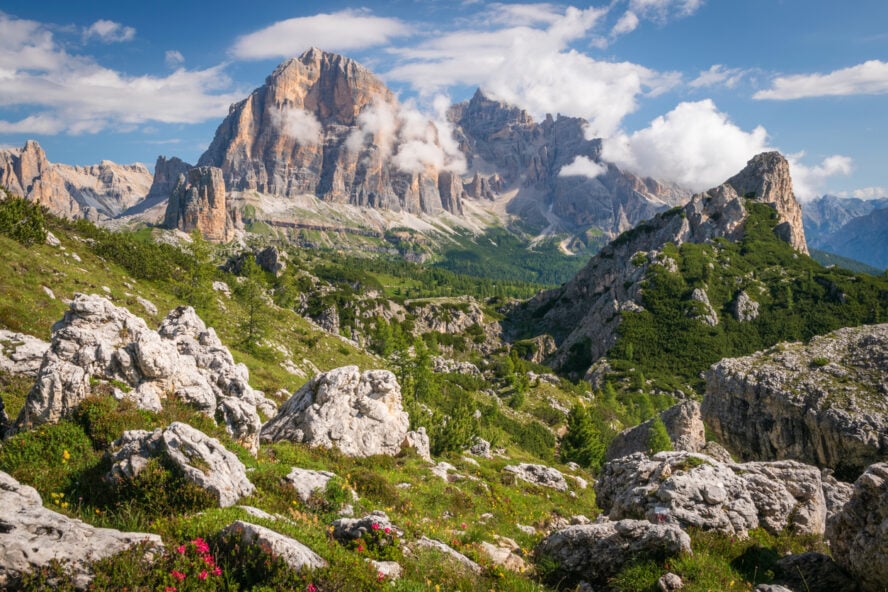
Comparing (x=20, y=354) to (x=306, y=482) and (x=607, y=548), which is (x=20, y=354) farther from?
(x=607, y=548)

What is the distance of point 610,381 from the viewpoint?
131875mm

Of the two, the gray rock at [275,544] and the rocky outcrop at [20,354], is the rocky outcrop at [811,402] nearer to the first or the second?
the gray rock at [275,544]

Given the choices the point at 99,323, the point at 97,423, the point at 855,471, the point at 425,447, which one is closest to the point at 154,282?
the point at 99,323

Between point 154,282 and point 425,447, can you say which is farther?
point 154,282

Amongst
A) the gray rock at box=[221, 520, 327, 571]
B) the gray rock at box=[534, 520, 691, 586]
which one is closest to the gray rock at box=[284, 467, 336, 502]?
the gray rock at box=[221, 520, 327, 571]

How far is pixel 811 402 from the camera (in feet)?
192

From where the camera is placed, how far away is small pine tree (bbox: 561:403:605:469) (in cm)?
7225

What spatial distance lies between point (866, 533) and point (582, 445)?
63151 millimetres

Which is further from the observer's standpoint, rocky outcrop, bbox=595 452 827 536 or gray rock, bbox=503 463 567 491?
gray rock, bbox=503 463 567 491

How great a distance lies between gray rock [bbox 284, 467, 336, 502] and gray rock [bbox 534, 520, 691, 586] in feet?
25.9

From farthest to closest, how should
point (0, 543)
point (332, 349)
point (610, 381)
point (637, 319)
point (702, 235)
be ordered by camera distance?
point (702, 235), point (637, 319), point (610, 381), point (332, 349), point (0, 543)

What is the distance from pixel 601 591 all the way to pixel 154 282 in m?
66.7

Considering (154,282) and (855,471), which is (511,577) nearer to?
(855,471)

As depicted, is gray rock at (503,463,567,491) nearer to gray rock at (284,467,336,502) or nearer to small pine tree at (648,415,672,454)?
gray rock at (284,467,336,502)
